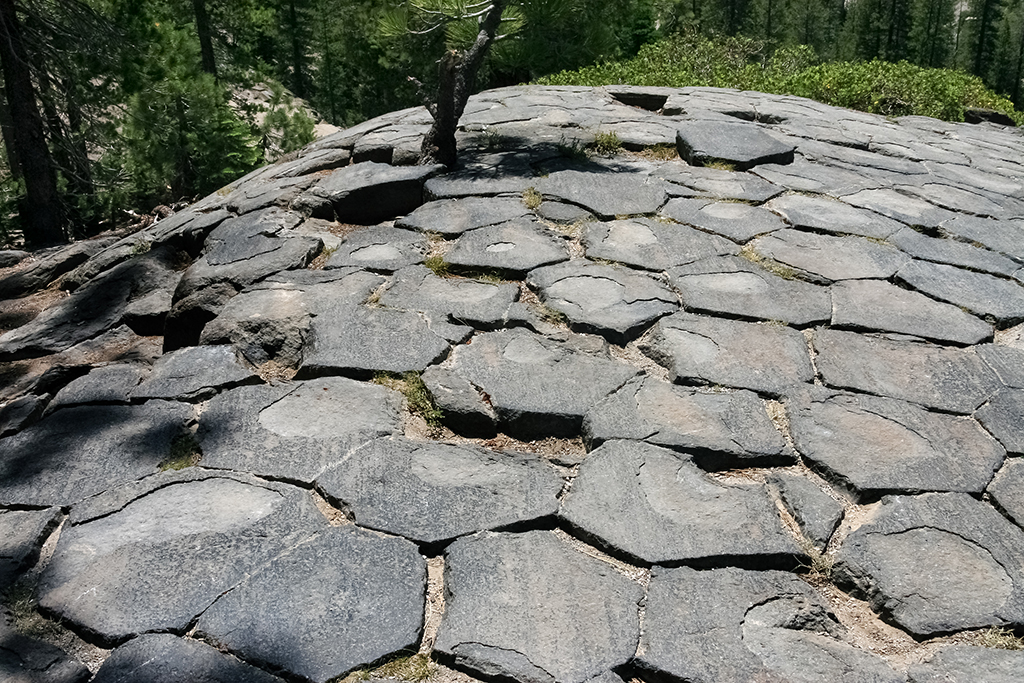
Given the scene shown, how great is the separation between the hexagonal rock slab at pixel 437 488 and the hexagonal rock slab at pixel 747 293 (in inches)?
45.5

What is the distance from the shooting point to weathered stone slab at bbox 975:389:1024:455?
2.45 meters

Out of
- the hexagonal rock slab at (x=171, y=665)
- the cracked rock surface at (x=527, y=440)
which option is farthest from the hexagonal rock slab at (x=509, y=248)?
the hexagonal rock slab at (x=171, y=665)

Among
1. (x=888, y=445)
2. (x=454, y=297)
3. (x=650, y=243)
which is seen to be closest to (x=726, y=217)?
(x=650, y=243)

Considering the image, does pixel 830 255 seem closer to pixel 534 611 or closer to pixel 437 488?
pixel 437 488

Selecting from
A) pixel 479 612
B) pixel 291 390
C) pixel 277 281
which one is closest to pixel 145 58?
pixel 277 281

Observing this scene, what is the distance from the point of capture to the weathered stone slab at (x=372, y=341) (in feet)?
9.10

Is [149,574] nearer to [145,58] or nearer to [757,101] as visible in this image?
[757,101]

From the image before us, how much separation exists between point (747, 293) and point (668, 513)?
1.36m

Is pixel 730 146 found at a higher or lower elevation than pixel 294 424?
higher

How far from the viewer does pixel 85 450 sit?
244 cm

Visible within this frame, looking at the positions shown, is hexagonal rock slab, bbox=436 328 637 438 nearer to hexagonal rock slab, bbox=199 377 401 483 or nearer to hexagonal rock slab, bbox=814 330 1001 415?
hexagonal rock slab, bbox=199 377 401 483

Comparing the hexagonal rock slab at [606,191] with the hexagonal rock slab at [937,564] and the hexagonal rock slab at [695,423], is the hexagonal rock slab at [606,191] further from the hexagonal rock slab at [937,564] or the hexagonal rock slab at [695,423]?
the hexagonal rock slab at [937,564]

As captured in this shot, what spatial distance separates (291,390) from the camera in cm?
269

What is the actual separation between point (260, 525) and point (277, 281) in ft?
5.02
